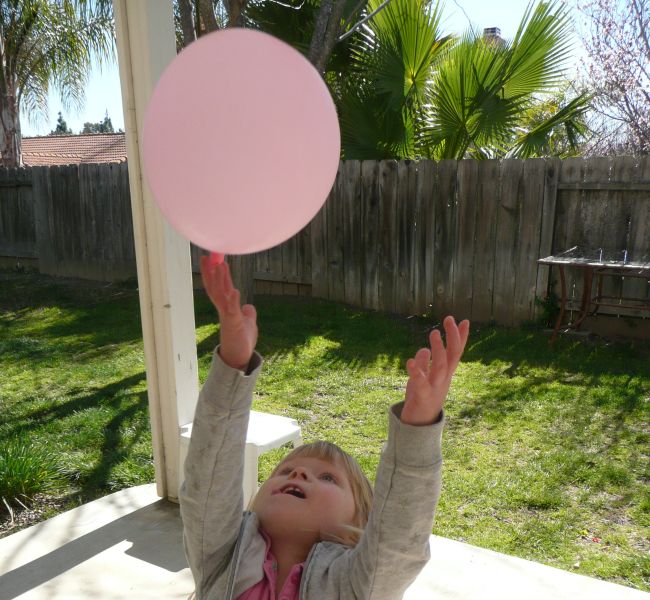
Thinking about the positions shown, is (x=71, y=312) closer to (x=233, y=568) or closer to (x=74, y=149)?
(x=233, y=568)

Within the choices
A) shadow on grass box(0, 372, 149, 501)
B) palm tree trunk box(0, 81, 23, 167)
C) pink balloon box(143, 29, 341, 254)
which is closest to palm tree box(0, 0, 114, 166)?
palm tree trunk box(0, 81, 23, 167)

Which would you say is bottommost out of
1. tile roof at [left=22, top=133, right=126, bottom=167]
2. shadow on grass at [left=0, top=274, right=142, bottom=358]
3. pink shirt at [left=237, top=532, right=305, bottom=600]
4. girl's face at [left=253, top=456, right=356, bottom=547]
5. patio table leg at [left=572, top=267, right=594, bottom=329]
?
shadow on grass at [left=0, top=274, right=142, bottom=358]

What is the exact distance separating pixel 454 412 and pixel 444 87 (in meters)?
3.46

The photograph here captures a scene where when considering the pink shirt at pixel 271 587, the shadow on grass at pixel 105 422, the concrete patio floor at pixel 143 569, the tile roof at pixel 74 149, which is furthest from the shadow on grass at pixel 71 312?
the tile roof at pixel 74 149

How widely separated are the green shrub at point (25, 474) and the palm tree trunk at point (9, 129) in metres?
9.04

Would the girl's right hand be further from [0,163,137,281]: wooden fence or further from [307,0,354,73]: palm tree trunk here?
[0,163,137,281]: wooden fence

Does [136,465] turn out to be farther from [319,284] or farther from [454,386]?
[319,284]

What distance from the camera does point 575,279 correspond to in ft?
17.1

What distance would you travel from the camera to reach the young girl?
3.59ft

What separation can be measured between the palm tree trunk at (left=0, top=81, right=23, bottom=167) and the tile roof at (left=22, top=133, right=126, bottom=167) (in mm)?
9388

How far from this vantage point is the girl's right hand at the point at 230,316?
108 centimetres

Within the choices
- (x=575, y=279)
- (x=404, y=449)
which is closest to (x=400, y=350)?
(x=575, y=279)

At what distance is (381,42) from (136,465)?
14.9 ft

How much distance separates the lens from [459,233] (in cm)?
563
